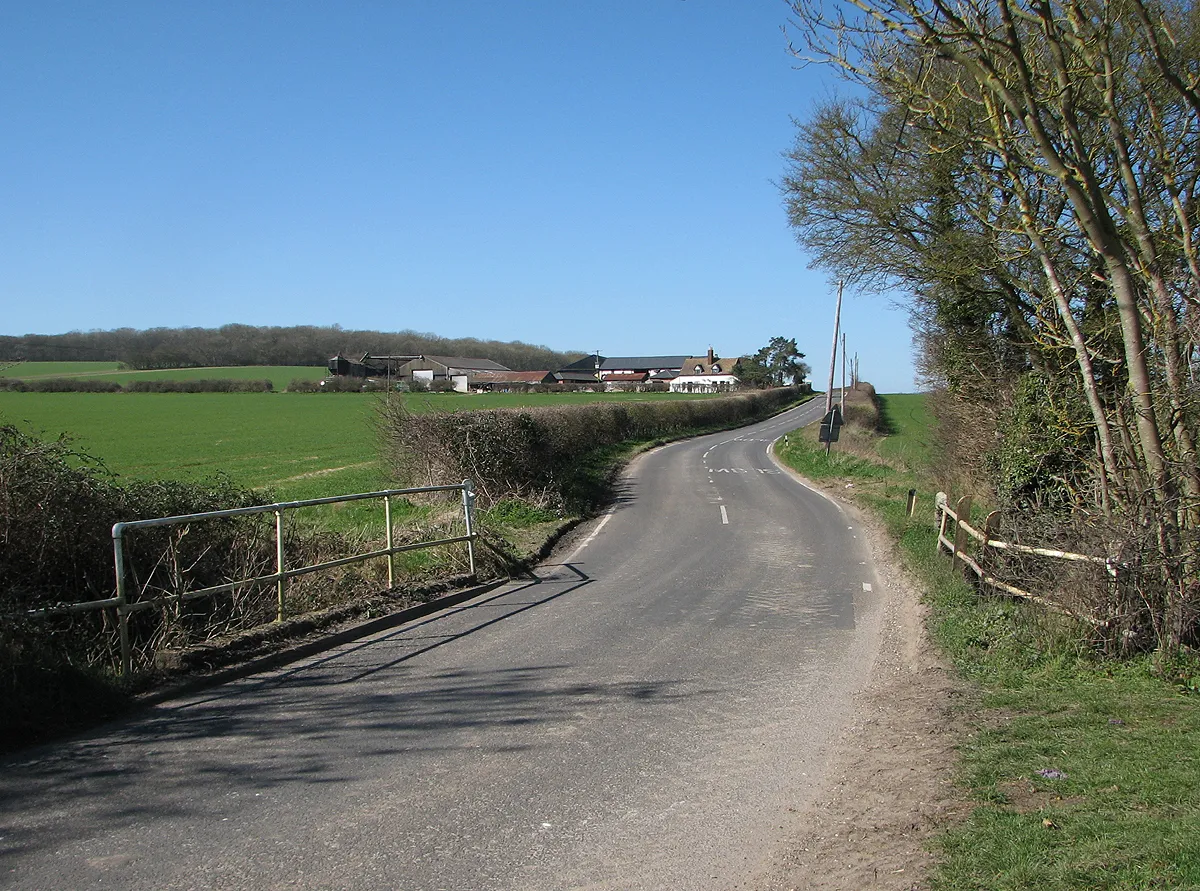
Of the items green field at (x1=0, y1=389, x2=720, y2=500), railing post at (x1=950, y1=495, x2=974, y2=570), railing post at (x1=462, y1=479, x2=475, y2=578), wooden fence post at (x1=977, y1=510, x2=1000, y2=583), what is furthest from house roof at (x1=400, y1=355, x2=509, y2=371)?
wooden fence post at (x1=977, y1=510, x2=1000, y2=583)

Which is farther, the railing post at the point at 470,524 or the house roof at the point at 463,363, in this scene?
the house roof at the point at 463,363

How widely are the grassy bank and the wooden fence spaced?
18 cm

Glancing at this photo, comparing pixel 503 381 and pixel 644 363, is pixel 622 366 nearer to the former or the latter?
pixel 644 363

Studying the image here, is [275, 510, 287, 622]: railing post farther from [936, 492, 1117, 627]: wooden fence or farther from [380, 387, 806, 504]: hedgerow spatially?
[380, 387, 806, 504]: hedgerow

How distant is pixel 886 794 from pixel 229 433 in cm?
4877

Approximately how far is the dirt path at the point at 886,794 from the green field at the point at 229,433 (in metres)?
8.11

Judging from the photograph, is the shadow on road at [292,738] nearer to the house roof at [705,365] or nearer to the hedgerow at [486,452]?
the hedgerow at [486,452]

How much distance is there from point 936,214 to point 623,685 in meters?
13.7

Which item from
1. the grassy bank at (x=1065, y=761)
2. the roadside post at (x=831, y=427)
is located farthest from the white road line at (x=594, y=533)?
the roadside post at (x=831, y=427)

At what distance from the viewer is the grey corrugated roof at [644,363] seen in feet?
589

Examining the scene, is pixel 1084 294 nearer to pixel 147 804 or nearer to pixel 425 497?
pixel 425 497

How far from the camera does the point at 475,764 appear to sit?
600 cm

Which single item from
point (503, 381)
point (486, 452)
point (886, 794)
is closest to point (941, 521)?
point (486, 452)

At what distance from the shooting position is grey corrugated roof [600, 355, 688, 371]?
180m
